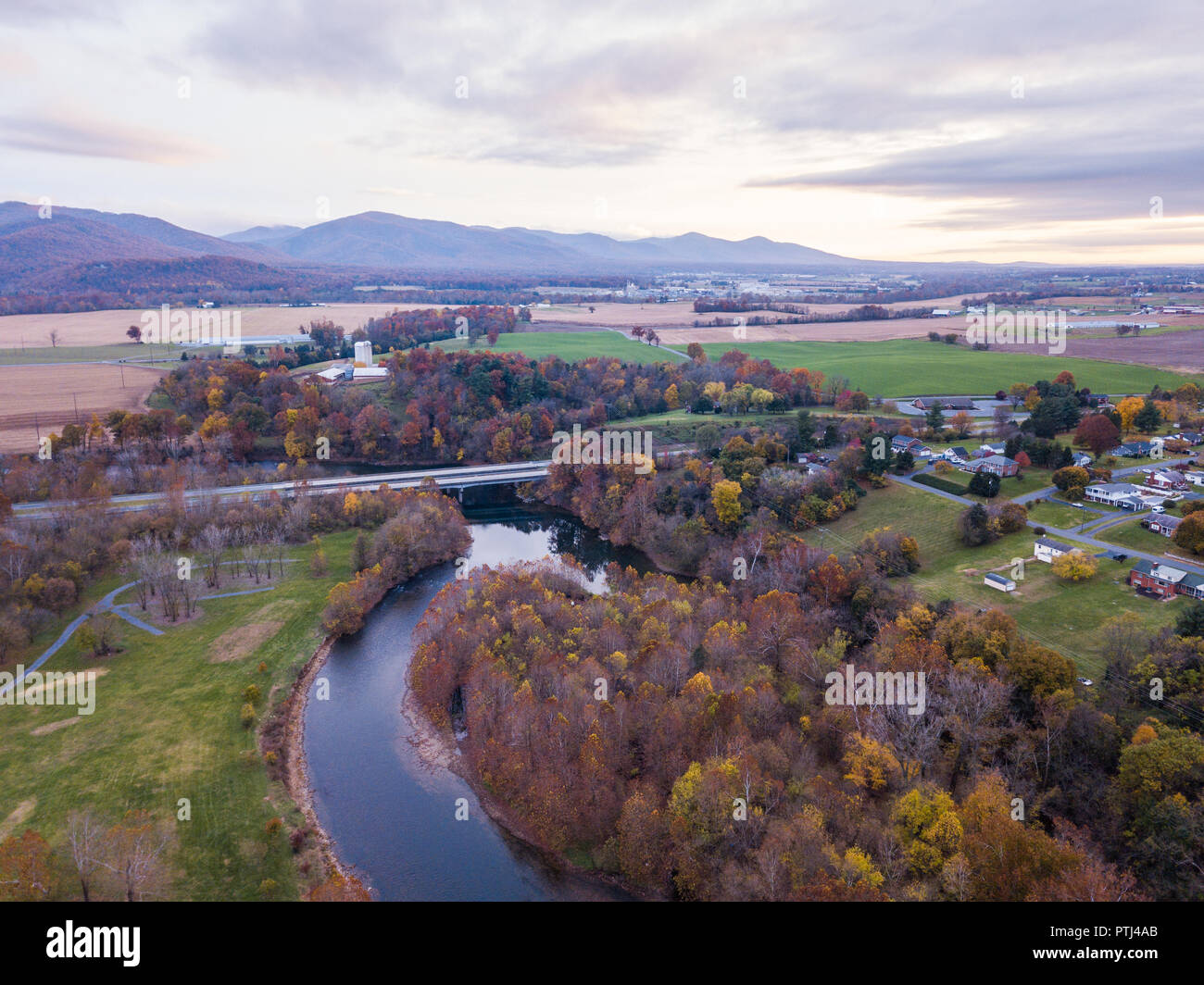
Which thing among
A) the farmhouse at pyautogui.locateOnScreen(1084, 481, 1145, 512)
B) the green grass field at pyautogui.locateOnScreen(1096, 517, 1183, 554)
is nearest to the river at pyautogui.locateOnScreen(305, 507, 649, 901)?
the green grass field at pyautogui.locateOnScreen(1096, 517, 1183, 554)

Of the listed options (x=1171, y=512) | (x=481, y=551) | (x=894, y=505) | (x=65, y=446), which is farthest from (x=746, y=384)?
(x=65, y=446)

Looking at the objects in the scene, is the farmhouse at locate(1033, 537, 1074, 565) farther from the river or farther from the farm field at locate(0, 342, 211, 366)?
the farm field at locate(0, 342, 211, 366)

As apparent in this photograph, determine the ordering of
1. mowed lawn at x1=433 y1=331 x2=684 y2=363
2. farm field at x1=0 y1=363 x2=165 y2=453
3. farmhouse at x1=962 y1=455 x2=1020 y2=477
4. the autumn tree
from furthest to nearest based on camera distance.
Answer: mowed lawn at x1=433 y1=331 x2=684 y2=363 < farm field at x1=0 y1=363 x2=165 y2=453 < the autumn tree < farmhouse at x1=962 y1=455 x2=1020 y2=477

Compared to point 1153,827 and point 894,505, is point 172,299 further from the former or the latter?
point 1153,827

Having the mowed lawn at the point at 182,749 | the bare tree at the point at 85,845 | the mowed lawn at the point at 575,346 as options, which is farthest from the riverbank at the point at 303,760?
the mowed lawn at the point at 575,346

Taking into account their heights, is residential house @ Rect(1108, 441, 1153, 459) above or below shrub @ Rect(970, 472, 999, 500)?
above

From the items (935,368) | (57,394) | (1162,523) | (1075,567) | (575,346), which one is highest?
(575,346)

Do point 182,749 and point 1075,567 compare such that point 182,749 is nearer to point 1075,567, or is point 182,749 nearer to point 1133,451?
point 1075,567

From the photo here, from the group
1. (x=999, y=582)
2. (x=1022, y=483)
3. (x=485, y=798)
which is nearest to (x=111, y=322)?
(x=485, y=798)
